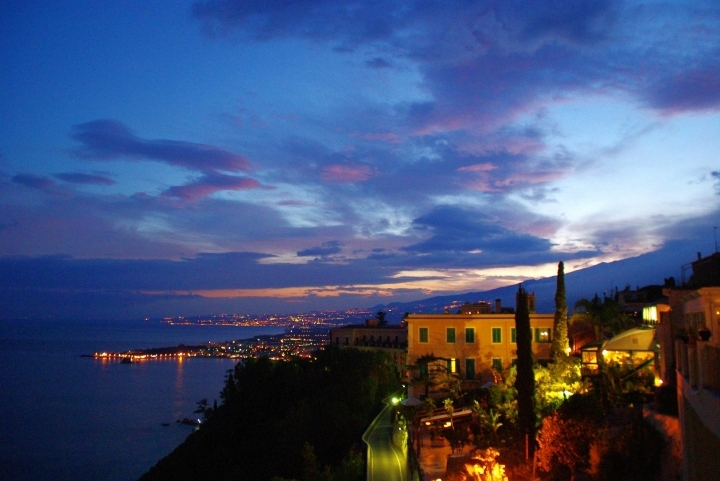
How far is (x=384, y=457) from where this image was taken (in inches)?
918

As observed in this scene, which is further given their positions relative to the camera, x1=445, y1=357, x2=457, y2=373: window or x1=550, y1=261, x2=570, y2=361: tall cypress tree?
x1=445, y1=357, x2=457, y2=373: window

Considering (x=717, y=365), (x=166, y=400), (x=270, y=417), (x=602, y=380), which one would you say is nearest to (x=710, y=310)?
(x=717, y=365)

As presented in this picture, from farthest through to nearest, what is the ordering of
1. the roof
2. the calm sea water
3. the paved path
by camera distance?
the calm sea water → the paved path → the roof

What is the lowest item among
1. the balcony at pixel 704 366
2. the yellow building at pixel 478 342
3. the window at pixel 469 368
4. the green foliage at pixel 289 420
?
the green foliage at pixel 289 420

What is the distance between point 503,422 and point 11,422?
77.0 m

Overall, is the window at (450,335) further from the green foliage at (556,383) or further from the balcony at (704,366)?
the balcony at (704,366)

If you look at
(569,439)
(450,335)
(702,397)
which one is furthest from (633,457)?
(450,335)

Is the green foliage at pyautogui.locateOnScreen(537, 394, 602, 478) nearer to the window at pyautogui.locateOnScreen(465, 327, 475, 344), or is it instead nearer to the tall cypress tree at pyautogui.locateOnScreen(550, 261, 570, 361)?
the tall cypress tree at pyautogui.locateOnScreen(550, 261, 570, 361)

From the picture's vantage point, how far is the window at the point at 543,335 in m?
31.8

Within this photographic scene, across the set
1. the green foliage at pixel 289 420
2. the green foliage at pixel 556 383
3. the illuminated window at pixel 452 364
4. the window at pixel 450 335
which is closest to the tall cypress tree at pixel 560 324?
the green foliage at pixel 556 383

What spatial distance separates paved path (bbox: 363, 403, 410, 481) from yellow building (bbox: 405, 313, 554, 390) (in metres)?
4.75

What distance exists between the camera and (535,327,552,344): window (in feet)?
104

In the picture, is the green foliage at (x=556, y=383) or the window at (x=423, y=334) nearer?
the green foliage at (x=556, y=383)

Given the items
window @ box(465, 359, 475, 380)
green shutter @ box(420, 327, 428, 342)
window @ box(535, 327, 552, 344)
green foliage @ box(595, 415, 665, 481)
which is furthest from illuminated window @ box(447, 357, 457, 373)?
green foliage @ box(595, 415, 665, 481)
